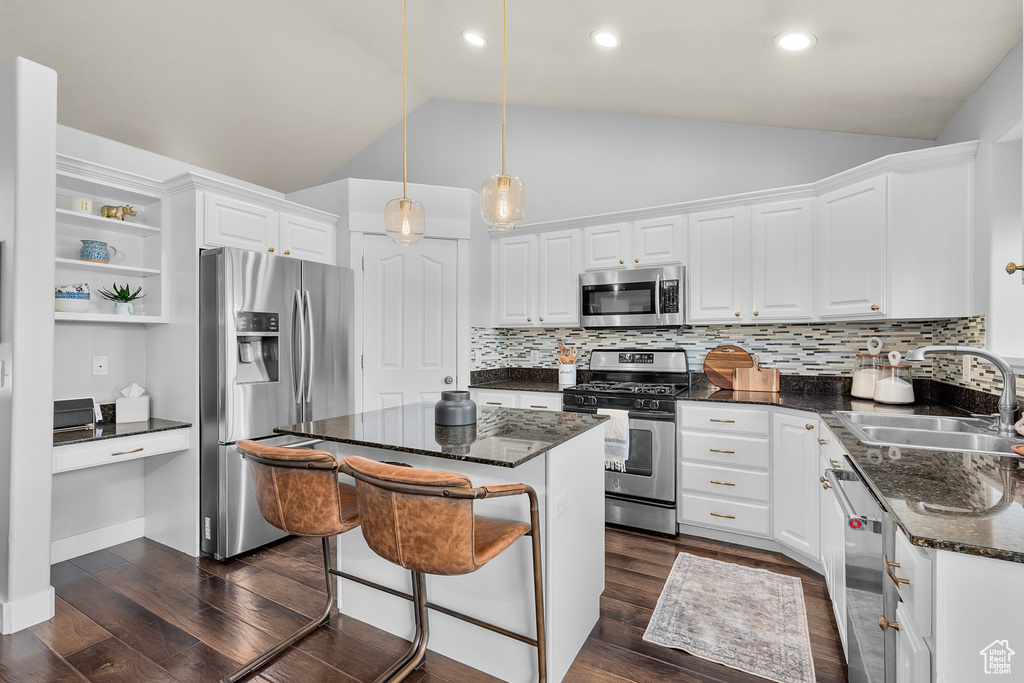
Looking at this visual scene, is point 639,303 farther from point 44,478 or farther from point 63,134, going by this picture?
point 63,134

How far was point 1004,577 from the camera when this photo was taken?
899 millimetres

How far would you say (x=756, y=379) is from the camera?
137 inches

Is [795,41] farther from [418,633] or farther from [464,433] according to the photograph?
[418,633]

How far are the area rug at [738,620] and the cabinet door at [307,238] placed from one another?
3.28m

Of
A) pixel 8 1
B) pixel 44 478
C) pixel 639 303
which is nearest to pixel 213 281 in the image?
pixel 44 478

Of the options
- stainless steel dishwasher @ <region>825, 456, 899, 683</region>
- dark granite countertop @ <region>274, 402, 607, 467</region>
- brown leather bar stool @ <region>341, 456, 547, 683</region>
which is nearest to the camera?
stainless steel dishwasher @ <region>825, 456, 899, 683</region>

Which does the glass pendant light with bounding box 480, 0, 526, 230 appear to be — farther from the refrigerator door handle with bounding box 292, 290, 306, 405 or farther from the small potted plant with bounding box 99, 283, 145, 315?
the small potted plant with bounding box 99, 283, 145, 315

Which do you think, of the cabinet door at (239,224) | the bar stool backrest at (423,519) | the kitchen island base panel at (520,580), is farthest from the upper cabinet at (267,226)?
the bar stool backrest at (423,519)

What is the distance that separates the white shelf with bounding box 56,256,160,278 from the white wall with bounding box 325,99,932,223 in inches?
95.2

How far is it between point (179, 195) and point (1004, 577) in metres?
3.95

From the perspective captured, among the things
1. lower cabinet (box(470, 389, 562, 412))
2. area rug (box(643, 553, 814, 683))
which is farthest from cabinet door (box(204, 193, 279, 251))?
area rug (box(643, 553, 814, 683))

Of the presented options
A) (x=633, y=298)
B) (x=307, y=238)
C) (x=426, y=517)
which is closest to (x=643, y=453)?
(x=633, y=298)

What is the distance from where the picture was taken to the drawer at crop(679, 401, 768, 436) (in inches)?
119

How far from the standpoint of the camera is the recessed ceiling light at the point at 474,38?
3158 millimetres
